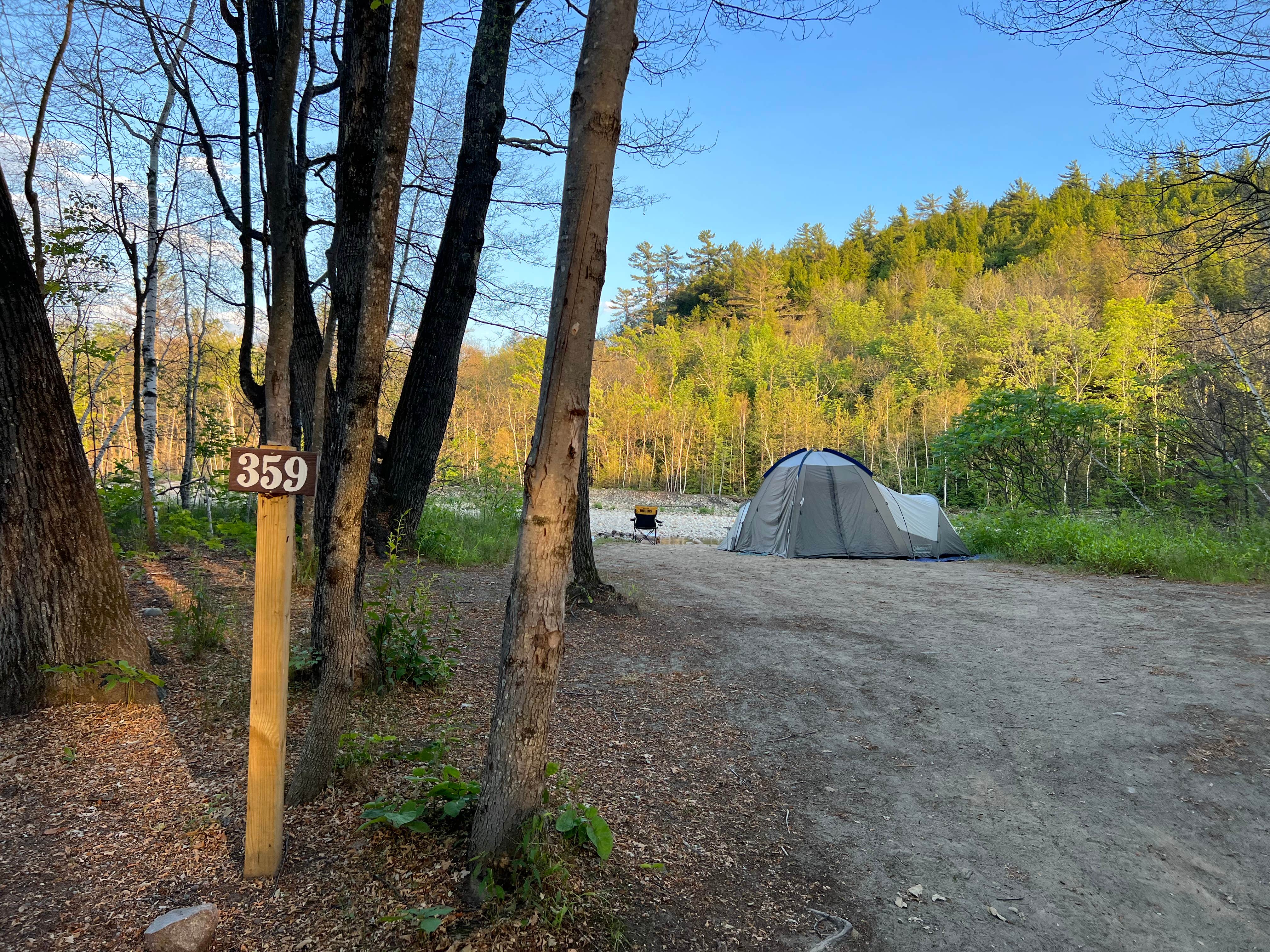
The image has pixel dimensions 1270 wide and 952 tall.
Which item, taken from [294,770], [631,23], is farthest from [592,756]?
[631,23]

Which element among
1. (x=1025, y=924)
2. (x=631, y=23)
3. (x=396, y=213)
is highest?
(x=631, y=23)

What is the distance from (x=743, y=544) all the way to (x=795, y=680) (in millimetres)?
8662

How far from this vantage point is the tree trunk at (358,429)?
7.64 feet

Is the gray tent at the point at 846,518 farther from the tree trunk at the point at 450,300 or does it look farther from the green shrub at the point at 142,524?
the green shrub at the point at 142,524

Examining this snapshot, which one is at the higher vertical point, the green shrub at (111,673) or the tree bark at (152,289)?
the tree bark at (152,289)

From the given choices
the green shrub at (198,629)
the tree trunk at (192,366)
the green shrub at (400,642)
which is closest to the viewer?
the green shrub at (400,642)

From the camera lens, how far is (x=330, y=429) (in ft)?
13.7

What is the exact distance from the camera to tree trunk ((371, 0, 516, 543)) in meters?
5.93

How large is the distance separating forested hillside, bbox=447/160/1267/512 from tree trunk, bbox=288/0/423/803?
562 cm

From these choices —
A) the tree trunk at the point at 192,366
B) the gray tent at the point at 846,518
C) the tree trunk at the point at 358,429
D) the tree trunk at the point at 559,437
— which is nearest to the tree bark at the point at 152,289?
the tree trunk at the point at 192,366

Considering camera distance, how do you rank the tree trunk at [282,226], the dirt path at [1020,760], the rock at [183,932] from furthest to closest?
the tree trunk at [282,226]
the dirt path at [1020,760]
the rock at [183,932]

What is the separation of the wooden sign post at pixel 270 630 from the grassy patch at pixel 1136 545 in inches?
365

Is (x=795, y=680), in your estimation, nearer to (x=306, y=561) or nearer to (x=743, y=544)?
(x=306, y=561)

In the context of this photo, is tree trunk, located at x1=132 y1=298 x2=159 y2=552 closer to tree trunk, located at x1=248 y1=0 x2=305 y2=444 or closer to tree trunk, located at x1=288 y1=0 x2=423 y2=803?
tree trunk, located at x1=248 y1=0 x2=305 y2=444
